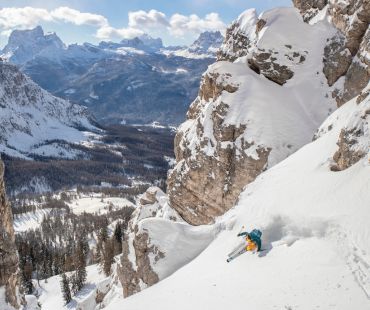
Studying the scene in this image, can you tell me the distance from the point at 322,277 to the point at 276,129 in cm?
3110

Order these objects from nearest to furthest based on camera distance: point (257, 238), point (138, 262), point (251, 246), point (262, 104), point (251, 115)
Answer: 1. point (257, 238)
2. point (251, 246)
3. point (138, 262)
4. point (251, 115)
5. point (262, 104)

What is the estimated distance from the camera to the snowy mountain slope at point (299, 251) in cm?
2203

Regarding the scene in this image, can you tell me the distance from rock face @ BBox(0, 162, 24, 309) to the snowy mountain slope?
19365mm

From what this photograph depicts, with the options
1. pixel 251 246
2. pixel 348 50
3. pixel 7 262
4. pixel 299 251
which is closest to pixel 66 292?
pixel 7 262

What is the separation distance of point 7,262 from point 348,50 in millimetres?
47957

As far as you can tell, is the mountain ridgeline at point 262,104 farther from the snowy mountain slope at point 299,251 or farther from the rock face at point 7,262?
the rock face at point 7,262

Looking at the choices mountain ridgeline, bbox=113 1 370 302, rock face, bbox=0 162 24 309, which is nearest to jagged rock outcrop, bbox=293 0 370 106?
mountain ridgeline, bbox=113 1 370 302

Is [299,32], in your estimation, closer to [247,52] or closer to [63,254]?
[247,52]

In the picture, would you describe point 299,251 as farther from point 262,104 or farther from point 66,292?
point 66,292

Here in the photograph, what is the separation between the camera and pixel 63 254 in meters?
155

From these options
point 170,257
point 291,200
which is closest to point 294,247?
point 291,200

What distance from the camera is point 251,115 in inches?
2127

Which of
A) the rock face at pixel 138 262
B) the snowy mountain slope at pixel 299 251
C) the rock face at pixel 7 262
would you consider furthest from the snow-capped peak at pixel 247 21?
the rock face at pixel 7 262

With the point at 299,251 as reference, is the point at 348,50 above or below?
above
